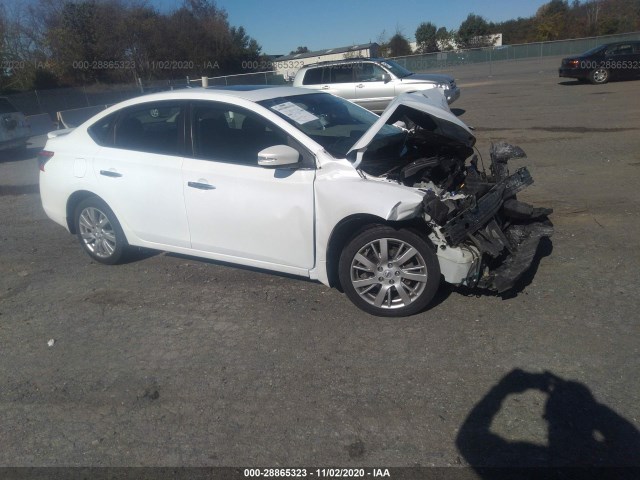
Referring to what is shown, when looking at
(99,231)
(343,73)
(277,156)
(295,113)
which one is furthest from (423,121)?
(343,73)

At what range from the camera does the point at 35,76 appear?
116 ft

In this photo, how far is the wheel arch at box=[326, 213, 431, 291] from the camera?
13.8ft

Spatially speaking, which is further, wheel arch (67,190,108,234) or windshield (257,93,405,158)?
wheel arch (67,190,108,234)

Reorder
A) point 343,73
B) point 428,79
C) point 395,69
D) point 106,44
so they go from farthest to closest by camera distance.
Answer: point 106,44
point 343,73
point 395,69
point 428,79

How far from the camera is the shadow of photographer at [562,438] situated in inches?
109

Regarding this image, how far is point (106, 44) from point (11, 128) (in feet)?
94.3

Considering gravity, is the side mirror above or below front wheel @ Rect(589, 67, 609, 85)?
above

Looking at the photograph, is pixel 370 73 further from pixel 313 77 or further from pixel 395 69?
pixel 313 77

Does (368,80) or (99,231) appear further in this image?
(368,80)

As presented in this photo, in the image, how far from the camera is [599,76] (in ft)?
76.0

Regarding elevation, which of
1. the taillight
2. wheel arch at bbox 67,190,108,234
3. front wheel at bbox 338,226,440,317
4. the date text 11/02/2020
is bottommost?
the date text 11/02/2020

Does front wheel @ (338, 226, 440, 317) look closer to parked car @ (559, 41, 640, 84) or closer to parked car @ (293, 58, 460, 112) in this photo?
parked car @ (293, 58, 460, 112)

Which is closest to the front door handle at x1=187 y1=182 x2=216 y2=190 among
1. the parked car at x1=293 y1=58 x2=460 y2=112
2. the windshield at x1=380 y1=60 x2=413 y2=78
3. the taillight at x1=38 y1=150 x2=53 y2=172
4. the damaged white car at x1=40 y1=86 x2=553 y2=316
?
the damaged white car at x1=40 y1=86 x2=553 y2=316

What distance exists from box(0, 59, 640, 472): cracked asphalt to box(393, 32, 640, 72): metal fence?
140 feet
